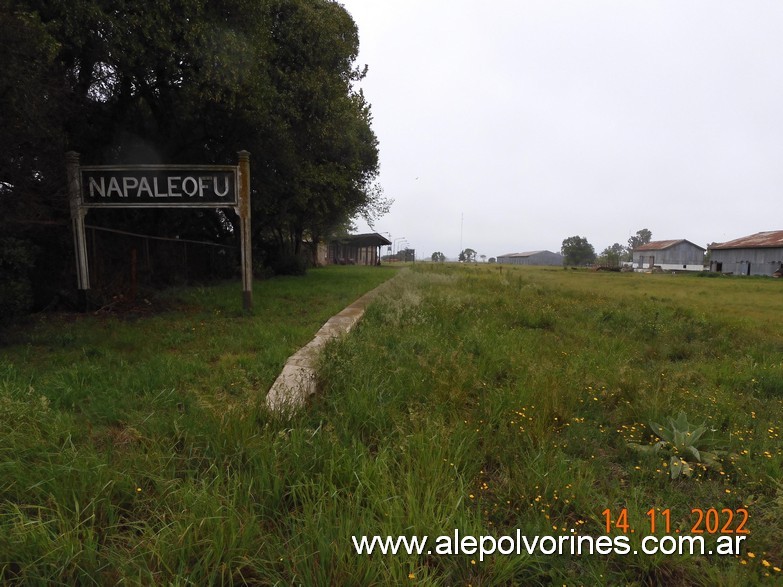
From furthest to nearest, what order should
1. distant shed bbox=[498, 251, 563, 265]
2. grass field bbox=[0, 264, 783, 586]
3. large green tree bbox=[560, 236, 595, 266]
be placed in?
distant shed bbox=[498, 251, 563, 265] < large green tree bbox=[560, 236, 595, 266] < grass field bbox=[0, 264, 783, 586]

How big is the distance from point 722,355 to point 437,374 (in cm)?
478

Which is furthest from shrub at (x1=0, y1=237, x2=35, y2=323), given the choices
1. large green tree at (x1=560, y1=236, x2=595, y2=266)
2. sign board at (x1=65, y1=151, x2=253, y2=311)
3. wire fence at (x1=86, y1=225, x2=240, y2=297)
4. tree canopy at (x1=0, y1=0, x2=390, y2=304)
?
large green tree at (x1=560, y1=236, x2=595, y2=266)

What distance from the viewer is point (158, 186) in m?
7.25

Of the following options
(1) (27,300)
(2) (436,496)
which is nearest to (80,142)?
(1) (27,300)

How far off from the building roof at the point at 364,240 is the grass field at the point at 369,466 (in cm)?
4290

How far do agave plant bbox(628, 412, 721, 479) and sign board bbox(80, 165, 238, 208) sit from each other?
733cm

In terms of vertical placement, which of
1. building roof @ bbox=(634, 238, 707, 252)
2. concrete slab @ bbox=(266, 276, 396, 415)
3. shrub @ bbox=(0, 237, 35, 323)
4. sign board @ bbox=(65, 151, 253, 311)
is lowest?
concrete slab @ bbox=(266, 276, 396, 415)

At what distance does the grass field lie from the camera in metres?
1.80

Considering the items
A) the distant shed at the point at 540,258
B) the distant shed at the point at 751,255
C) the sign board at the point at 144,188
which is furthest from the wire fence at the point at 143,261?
the distant shed at the point at 540,258

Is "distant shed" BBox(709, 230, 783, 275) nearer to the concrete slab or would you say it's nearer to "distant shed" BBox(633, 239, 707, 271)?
"distant shed" BBox(633, 239, 707, 271)

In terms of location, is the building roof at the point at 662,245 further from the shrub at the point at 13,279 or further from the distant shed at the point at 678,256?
the shrub at the point at 13,279

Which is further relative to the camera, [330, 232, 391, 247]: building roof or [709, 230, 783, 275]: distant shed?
[330, 232, 391, 247]: building roof

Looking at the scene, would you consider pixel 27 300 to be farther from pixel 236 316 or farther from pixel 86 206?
pixel 236 316

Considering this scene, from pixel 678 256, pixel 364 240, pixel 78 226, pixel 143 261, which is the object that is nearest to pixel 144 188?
pixel 78 226
